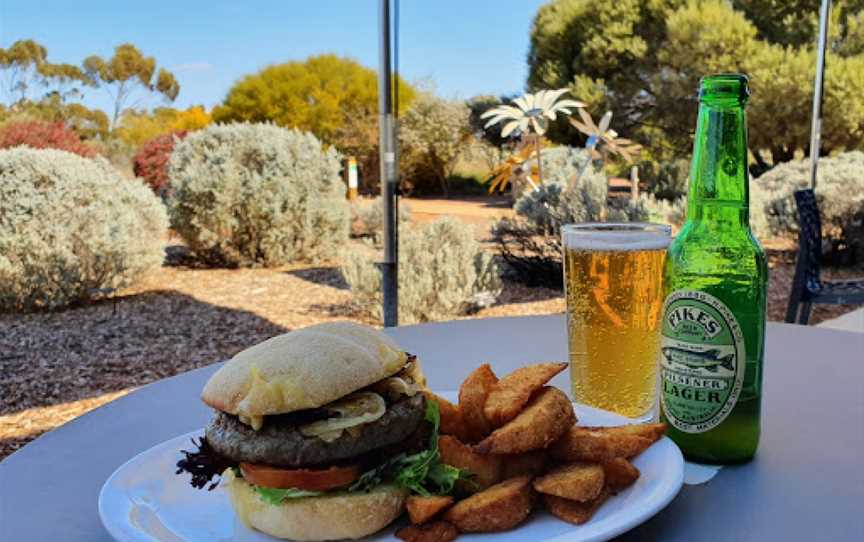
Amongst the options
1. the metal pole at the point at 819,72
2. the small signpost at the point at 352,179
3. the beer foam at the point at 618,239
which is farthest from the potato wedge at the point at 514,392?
the small signpost at the point at 352,179

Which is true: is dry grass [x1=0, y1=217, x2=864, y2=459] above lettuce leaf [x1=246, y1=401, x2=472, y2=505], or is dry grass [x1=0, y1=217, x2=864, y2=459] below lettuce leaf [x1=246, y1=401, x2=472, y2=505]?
below

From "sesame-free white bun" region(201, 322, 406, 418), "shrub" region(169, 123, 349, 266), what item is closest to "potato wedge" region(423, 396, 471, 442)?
"sesame-free white bun" region(201, 322, 406, 418)

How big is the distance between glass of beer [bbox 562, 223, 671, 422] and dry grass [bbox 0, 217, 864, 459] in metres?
3.24

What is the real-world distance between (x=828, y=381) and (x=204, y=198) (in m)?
7.37

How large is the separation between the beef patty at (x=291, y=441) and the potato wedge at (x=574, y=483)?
7.9 inches

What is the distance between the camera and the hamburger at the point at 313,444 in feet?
3.07

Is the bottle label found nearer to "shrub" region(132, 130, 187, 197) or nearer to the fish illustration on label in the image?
the fish illustration on label

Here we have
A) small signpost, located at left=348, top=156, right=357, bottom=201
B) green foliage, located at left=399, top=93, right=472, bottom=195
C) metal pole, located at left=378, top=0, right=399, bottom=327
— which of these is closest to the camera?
metal pole, located at left=378, top=0, right=399, bottom=327

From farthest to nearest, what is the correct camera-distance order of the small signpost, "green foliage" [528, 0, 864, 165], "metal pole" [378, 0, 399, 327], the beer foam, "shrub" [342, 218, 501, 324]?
"green foliage" [528, 0, 864, 165], the small signpost, "shrub" [342, 218, 501, 324], "metal pole" [378, 0, 399, 327], the beer foam

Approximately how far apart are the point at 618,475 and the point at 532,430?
0.41ft

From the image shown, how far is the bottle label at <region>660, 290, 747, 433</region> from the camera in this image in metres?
1.00

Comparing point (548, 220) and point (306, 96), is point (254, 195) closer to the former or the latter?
point (548, 220)

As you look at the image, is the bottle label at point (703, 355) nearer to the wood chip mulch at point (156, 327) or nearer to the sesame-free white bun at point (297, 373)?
the sesame-free white bun at point (297, 373)

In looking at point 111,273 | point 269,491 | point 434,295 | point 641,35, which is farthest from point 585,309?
point 641,35
